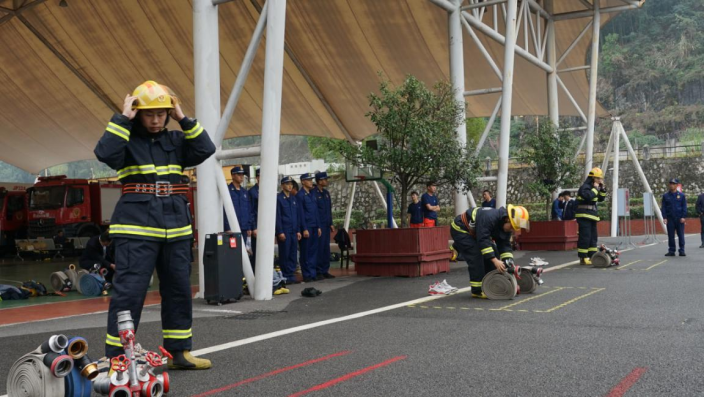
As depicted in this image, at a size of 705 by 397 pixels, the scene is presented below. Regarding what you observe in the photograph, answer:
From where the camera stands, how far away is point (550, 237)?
60.7ft

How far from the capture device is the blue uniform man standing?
42.6ft

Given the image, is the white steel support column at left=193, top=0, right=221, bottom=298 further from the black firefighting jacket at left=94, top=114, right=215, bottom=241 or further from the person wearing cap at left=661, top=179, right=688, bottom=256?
the person wearing cap at left=661, top=179, right=688, bottom=256

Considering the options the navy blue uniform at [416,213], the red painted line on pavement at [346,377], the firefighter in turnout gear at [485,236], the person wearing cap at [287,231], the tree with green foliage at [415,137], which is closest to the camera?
the red painted line on pavement at [346,377]

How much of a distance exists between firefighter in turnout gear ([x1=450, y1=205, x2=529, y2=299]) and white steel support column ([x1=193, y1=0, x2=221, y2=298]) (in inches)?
144

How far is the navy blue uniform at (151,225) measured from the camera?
4.50 metres

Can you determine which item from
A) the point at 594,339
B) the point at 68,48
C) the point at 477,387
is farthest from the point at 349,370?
the point at 68,48

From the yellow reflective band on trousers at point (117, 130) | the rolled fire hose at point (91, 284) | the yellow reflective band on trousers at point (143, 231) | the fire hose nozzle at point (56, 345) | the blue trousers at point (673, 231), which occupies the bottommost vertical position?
the rolled fire hose at point (91, 284)

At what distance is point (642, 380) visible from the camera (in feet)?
14.4

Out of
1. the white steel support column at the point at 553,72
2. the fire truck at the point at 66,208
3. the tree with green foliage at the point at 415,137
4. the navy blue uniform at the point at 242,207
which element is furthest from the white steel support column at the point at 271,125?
the fire truck at the point at 66,208

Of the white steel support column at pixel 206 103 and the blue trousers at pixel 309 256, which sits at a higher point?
the white steel support column at pixel 206 103

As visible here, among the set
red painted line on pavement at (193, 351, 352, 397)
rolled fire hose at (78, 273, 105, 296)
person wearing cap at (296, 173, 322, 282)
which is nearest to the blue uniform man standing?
person wearing cap at (296, 173, 322, 282)

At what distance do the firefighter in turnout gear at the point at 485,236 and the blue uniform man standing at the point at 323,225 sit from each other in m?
4.26

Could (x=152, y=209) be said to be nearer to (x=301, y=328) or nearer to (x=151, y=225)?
(x=151, y=225)

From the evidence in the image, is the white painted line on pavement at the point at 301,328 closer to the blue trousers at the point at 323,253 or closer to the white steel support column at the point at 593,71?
the blue trousers at the point at 323,253
